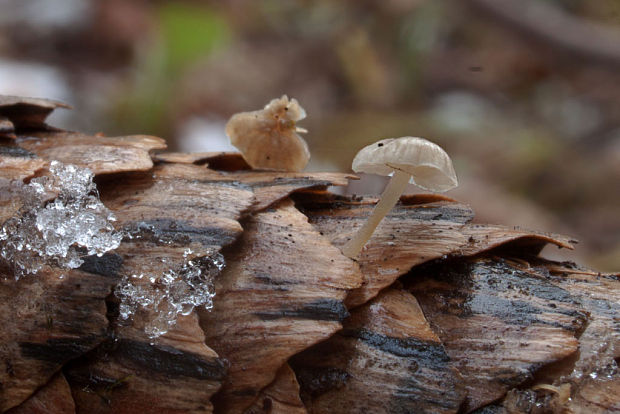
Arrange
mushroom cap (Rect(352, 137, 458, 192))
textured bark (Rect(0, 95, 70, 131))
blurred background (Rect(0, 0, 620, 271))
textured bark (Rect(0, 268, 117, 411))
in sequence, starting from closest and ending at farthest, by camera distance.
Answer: textured bark (Rect(0, 268, 117, 411)), mushroom cap (Rect(352, 137, 458, 192)), textured bark (Rect(0, 95, 70, 131)), blurred background (Rect(0, 0, 620, 271))

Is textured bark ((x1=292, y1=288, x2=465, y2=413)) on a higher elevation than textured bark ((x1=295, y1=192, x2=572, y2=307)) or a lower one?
lower

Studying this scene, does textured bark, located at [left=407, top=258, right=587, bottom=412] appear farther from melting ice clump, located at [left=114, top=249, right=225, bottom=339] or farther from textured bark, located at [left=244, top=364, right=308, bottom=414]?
melting ice clump, located at [left=114, top=249, right=225, bottom=339]

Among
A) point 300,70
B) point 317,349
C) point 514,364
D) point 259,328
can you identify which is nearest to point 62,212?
point 259,328

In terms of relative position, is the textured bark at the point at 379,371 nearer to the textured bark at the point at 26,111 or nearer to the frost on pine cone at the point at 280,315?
the frost on pine cone at the point at 280,315

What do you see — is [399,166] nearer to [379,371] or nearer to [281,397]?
[379,371]

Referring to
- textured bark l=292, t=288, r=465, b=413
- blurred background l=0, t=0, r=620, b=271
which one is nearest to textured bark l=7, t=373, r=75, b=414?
textured bark l=292, t=288, r=465, b=413

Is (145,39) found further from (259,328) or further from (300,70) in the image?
(259,328)

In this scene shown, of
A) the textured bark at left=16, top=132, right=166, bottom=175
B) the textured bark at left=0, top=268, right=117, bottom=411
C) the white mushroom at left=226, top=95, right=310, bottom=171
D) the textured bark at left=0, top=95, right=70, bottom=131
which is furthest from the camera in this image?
the white mushroom at left=226, top=95, right=310, bottom=171
